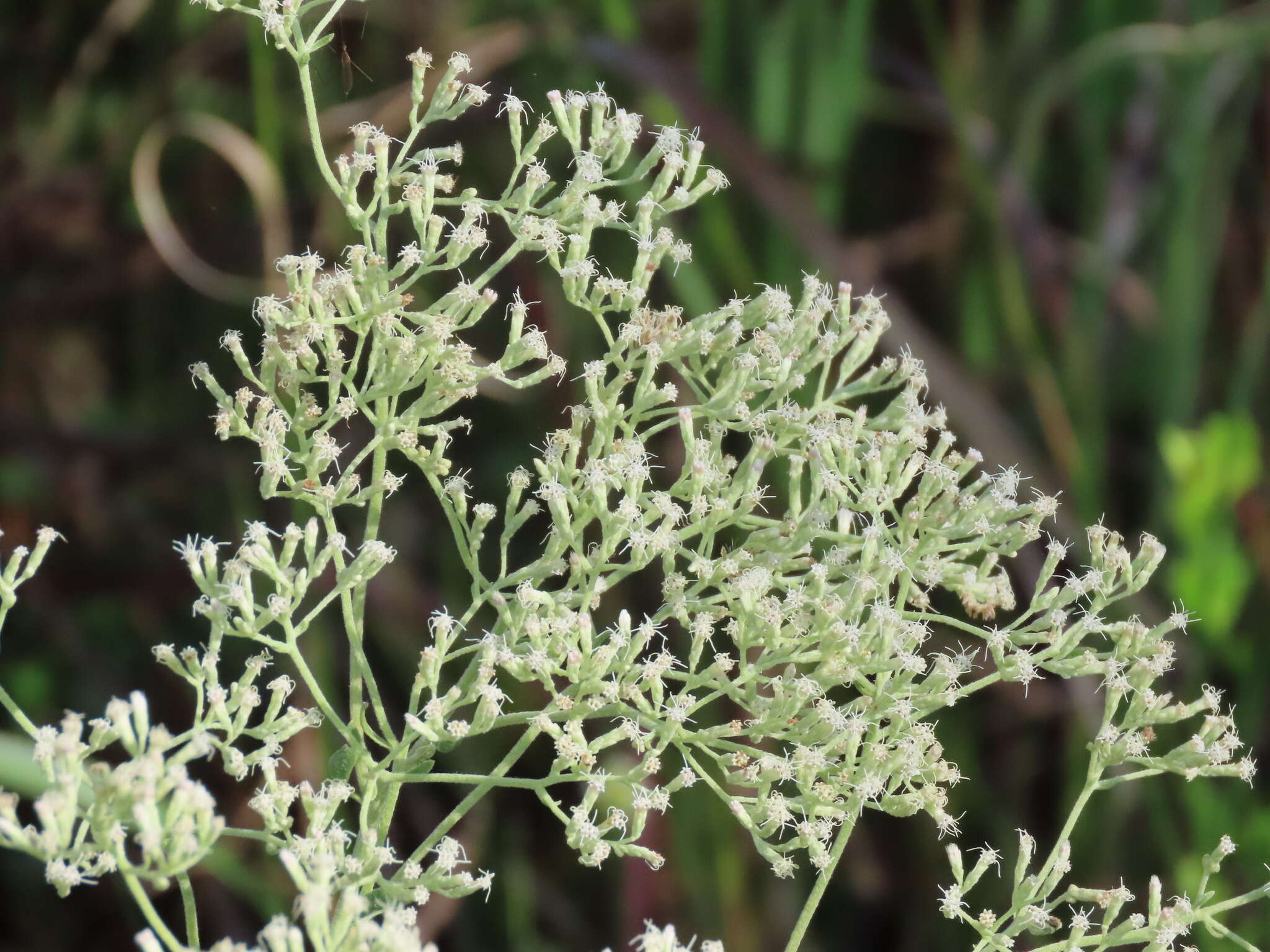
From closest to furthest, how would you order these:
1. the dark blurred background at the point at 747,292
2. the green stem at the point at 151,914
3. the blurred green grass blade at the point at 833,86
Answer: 1. the green stem at the point at 151,914
2. the dark blurred background at the point at 747,292
3. the blurred green grass blade at the point at 833,86

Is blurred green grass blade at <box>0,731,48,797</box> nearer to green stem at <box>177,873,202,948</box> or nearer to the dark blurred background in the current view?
green stem at <box>177,873,202,948</box>

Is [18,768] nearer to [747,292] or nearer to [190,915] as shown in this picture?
[190,915]

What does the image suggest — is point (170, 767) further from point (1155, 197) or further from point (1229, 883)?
point (1155, 197)

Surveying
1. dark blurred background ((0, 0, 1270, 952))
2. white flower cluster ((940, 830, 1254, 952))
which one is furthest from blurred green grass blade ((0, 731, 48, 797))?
white flower cluster ((940, 830, 1254, 952))

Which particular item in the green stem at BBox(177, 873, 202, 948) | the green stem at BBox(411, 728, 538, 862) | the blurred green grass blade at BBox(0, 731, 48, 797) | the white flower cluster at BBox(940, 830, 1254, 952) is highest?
the white flower cluster at BBox(940, 830, 1254, 952)

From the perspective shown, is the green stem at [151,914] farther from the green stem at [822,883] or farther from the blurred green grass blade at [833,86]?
the blurred green grass blade at [833,86]

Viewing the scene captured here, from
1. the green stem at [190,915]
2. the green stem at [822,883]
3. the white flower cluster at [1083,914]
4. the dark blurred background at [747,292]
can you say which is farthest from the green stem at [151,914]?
the dark blurred background at [747,292]

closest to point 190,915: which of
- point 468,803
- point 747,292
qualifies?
point 468,803

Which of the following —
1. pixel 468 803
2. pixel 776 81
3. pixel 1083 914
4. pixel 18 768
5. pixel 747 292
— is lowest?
pixel 18 768
